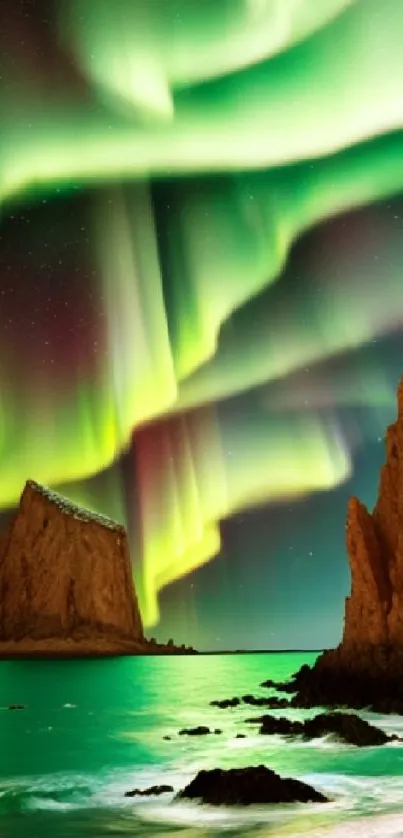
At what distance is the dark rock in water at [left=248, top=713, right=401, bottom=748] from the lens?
2589cm

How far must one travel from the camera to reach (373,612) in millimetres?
39688

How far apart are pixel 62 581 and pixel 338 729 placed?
132 meters

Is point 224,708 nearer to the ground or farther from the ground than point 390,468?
nearer to the ground

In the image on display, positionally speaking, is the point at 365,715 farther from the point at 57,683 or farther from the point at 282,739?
the point at 57,683

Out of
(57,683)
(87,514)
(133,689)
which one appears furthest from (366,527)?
(87,514)

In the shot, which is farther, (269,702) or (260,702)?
(260,702)

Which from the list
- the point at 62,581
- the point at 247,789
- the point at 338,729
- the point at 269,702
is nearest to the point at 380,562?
the point at 269,702

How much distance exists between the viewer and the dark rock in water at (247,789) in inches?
675

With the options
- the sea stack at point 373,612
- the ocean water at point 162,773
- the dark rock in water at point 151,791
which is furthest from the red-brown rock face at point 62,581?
the dark rock in water at point 151,791

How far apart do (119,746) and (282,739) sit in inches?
277

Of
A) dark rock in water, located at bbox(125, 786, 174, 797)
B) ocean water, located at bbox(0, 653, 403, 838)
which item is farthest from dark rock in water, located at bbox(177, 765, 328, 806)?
dark rock in water, located at bbox(125, 786, 174, 797)

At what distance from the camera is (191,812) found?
1738 cm

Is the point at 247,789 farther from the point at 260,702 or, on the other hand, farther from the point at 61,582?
the point at 61,582

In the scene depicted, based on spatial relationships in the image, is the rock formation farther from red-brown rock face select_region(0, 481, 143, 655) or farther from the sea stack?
the sea stack
